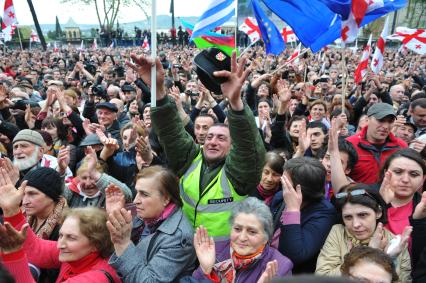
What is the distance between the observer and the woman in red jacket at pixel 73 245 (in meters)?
2.30

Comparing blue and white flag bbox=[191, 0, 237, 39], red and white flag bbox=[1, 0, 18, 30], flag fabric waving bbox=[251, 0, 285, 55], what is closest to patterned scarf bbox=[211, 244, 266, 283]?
blue and white flag bbox=[191, 0, 237, 39]

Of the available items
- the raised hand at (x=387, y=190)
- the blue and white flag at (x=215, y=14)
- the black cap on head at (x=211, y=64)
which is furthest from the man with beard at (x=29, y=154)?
the raised hand at (x=387, y=190)

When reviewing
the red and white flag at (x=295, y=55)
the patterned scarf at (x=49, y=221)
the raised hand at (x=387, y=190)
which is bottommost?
the patterned scarf at (x=49, y=221)

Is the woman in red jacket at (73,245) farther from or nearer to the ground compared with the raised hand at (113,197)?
nearer to the ground

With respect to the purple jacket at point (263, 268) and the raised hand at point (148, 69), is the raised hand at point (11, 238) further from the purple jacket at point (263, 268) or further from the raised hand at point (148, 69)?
the raised hand at point (148, 69)

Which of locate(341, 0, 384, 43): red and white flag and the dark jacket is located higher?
locate(341, 0, 384, 43): red and white flag

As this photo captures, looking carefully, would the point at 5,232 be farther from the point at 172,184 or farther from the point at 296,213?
the point at 296,213

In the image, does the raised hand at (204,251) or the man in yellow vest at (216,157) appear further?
the man in yellow vest at (216,157)

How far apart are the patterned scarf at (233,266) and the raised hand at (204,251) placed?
8 centimetres

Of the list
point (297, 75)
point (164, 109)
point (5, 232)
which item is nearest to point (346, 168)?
point (164, 109)

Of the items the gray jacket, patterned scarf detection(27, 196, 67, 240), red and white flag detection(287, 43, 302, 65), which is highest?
red and white flag detection(287, 43, 302, 65)

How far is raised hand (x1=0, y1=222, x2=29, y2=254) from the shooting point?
80.9 inches

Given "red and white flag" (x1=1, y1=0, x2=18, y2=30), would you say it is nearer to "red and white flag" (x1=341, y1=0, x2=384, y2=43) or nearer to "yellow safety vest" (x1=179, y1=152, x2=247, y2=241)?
"red and white flag" (x1=341, y1=0, x2=384, y2=43)

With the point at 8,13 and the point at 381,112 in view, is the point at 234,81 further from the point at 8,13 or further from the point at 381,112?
the point at 8,13
